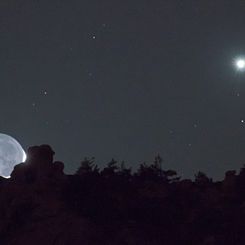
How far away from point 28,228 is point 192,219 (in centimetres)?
1181

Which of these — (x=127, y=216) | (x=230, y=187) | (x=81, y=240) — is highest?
(x=230, y=187)

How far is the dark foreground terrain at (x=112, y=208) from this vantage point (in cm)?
4216

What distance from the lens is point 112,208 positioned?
44.6 meters

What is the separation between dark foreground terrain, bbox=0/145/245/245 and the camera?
1660 inches

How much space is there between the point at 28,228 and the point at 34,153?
7118mm

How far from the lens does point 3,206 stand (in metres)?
44.5

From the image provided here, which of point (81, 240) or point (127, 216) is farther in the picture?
point (127, 216)

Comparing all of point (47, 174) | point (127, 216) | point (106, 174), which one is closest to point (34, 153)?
point (47, 174)

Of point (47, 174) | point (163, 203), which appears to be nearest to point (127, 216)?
point (163, 203)

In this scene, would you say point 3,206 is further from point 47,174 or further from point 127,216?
point 127,216

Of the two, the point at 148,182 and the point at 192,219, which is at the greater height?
the point at 148,182

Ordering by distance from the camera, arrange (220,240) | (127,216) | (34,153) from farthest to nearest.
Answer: (34,153) < (127,216) < (220,240)

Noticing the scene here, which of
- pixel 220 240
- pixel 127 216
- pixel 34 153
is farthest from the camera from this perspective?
pixel 34 153

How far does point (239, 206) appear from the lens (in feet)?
143
